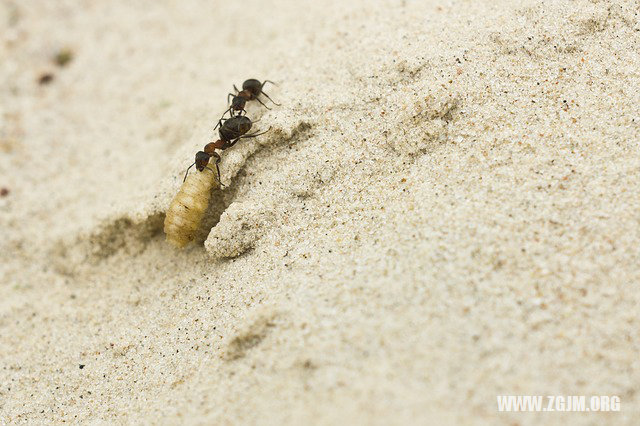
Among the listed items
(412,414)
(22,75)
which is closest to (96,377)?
(412,414)

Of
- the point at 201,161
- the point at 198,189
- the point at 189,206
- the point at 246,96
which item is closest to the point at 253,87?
the point at 246,96

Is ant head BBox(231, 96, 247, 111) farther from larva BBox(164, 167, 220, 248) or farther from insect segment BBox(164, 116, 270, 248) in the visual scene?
larva BBox(164, 167, 220, 248)

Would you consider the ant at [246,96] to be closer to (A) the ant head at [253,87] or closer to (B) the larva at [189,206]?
(A) the ant head at [253,87]

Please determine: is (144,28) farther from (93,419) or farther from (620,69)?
(620,69)

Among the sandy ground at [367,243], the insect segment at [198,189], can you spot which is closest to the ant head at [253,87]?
the sandy ground at [367,243]

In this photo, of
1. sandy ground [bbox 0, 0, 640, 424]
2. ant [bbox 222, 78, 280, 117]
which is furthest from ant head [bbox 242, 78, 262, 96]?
sandy ground [bbox 0, 0, 640, 424]

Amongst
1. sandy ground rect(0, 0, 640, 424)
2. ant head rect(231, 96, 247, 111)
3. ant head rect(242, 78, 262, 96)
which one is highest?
ant head rect(242, 78, 262, 96)

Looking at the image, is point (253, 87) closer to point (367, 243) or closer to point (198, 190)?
point (198, 190)
